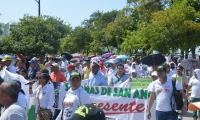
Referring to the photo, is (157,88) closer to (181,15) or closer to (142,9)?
(181,15)

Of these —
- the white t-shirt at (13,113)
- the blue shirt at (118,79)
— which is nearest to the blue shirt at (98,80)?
the blue shirt at (118,79)

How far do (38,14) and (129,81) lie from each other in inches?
992

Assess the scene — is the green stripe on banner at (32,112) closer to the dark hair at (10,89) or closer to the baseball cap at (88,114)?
the dark hair at (10,89)

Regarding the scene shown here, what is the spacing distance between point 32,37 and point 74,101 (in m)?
23.1

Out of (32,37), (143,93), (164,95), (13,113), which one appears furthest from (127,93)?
(32,37)

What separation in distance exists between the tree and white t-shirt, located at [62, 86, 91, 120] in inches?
820

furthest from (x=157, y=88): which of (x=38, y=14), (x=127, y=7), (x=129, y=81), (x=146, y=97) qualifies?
(x=127, y=7)

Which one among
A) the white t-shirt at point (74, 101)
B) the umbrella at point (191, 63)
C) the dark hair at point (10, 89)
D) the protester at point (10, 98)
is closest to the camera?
the protester at point (10, 98)

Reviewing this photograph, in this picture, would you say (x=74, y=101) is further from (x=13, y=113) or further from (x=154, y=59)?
(x=154, y=59)

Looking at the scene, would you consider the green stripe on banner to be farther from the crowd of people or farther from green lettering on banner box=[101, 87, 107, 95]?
green lettering on banner box=[101, 87, 107, 95]

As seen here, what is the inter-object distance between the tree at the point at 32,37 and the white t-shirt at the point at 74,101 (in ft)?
68.3

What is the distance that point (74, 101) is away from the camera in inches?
229

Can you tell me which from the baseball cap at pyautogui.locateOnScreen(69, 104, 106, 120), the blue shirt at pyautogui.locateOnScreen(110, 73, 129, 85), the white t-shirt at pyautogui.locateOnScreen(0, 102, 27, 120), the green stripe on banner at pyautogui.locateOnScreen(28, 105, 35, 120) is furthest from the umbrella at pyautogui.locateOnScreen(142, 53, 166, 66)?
the baseball cap at pyautogui.locateOnScreen(69, 104, 106, 120)

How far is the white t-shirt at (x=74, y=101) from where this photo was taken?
5828 millimetres
